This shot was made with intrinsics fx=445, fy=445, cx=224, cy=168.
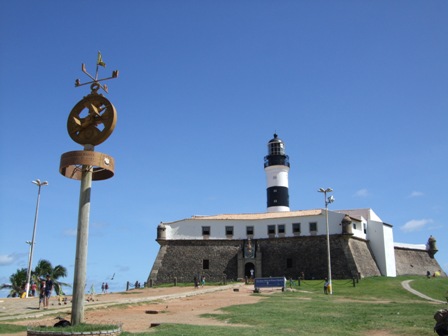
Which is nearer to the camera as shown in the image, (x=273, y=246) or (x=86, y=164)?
(x=86, y=164)

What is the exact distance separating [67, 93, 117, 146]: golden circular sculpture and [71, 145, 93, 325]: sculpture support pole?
1053 mm

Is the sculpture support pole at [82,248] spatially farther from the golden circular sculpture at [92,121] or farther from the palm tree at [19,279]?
the palm tree at [19,279]

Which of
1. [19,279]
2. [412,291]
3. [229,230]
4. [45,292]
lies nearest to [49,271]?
[19,279]

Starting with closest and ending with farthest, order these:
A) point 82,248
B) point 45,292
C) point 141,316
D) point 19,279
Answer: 1. point 82,248
2. point 141,316
3. point 45,292
4. point 19,279

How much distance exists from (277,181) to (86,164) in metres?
41.3

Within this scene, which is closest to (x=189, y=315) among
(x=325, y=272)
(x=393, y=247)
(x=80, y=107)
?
(x=80, y=107)

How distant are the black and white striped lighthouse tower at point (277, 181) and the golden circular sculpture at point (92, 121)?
132 feet

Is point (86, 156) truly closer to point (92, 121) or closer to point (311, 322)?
point (92, 121)

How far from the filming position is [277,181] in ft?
177

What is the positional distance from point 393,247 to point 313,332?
39517 millimetres

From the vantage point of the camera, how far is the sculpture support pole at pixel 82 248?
1305cm

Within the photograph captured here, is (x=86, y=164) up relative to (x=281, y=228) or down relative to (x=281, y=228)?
down

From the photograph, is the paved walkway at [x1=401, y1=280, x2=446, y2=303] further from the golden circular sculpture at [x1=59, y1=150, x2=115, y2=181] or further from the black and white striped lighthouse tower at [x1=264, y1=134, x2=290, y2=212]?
the golden circular sculpture at [x1=59, y1=150, x2=115, y2=181]

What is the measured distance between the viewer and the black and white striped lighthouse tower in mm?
53469
